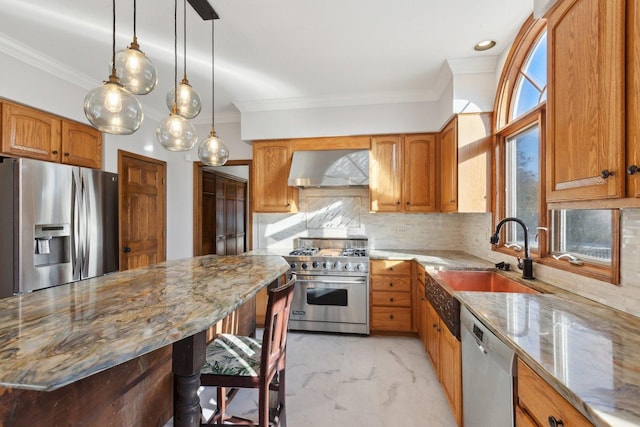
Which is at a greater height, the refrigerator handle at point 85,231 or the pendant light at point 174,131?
the pendant light at point 174,131

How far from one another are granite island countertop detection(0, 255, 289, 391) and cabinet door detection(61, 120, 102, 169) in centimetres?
188

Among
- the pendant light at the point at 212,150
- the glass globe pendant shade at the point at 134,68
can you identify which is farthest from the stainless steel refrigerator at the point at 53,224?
the glass globe pendant shade at the point at 134,68

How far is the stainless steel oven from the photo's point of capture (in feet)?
10.1

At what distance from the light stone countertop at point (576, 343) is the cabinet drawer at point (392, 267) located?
4.41 ft

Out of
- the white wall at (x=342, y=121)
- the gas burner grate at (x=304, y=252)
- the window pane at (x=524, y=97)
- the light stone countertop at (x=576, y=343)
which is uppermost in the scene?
the white wall at (x=342, y=121)

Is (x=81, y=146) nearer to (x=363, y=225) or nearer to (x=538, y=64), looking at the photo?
(x=363, y=225)

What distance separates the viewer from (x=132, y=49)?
4.73 feet

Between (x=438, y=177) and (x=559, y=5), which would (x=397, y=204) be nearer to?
(x=438, y=177)

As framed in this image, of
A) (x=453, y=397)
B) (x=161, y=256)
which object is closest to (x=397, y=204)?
(x=453, y=397)

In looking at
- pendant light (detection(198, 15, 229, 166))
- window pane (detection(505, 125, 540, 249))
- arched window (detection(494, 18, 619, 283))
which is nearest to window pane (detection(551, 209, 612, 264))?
arched window (detection(494, 18, 619, 283))

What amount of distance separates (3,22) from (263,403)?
3026mm

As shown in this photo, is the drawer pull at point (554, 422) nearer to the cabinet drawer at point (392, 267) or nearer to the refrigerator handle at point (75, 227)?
the cabinet drawer at point (392, 267)

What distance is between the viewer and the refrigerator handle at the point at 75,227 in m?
2.54

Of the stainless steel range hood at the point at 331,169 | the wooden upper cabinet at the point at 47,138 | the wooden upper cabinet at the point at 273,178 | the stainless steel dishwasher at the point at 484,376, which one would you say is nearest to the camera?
the stainless steel dishwasher at the point at 484,376
